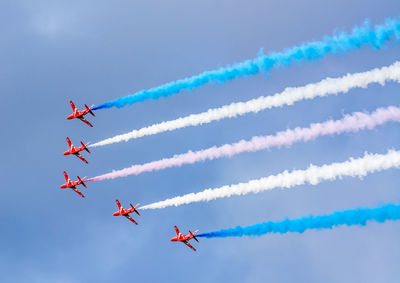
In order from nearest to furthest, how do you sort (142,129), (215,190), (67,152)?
1. (215,190)
2. (142,129)
3. (67,152)

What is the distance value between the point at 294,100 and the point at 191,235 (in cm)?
2264

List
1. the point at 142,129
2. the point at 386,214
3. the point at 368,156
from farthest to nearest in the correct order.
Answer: the point at 142,129 < the point at 368,156 < the point at 386,214

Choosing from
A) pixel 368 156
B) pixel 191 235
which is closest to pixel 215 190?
pixel 191 235

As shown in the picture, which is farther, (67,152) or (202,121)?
(67,152)

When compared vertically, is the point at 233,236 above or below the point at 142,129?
below

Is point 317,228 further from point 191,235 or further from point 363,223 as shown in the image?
point 191,235

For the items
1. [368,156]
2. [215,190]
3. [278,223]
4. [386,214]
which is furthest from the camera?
[215,190]

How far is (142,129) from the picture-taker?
75.7 m

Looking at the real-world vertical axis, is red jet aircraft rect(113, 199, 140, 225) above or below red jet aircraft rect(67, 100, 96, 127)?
below

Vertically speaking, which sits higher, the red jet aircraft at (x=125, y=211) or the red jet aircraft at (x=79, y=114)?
the red jet aircraft at (x=79, y=114)

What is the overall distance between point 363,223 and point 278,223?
900 cm

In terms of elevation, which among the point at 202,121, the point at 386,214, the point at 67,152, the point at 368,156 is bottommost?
the point at 386,214

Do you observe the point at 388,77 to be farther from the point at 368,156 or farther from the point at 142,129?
the point at 142,129

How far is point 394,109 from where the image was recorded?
5266cm
